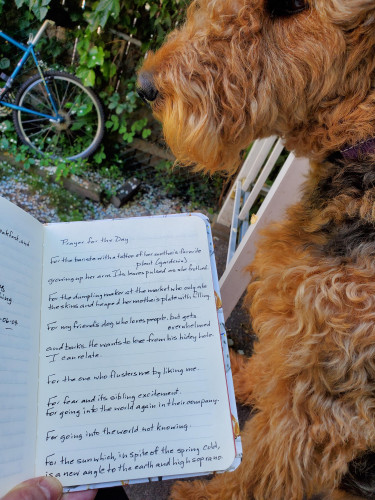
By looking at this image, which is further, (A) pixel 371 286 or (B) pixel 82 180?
(B) pixel 82 180

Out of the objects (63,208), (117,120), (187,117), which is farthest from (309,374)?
(117,120)

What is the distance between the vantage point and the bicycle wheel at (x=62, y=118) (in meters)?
2.68

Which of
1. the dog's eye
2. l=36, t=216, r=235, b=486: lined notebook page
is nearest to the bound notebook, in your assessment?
l=36, t=216, r=235, b=486: lined notebook page

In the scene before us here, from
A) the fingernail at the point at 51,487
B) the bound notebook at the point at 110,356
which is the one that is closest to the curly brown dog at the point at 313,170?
the bound notebook at the point at 110,356

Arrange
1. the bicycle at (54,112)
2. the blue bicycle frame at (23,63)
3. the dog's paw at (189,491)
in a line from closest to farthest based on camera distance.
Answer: the dog's paw at (189,491) → the blue bicycle frame at (23,63) → the bicycle at (54,112)

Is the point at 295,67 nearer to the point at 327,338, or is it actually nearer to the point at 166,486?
the point at 327,338

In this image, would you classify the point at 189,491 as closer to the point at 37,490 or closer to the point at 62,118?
the point at 37,490

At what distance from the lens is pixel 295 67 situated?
3.26 feet

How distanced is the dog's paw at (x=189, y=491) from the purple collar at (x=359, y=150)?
1504mm

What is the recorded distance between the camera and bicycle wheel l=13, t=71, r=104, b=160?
2680 mm

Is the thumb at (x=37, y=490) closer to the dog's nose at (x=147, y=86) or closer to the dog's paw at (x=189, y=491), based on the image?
the dog's paw at (x=189, y=491)

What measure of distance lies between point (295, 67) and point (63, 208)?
1994 millimetres

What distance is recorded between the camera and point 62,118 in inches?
110

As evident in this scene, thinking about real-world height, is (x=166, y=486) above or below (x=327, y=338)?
below
